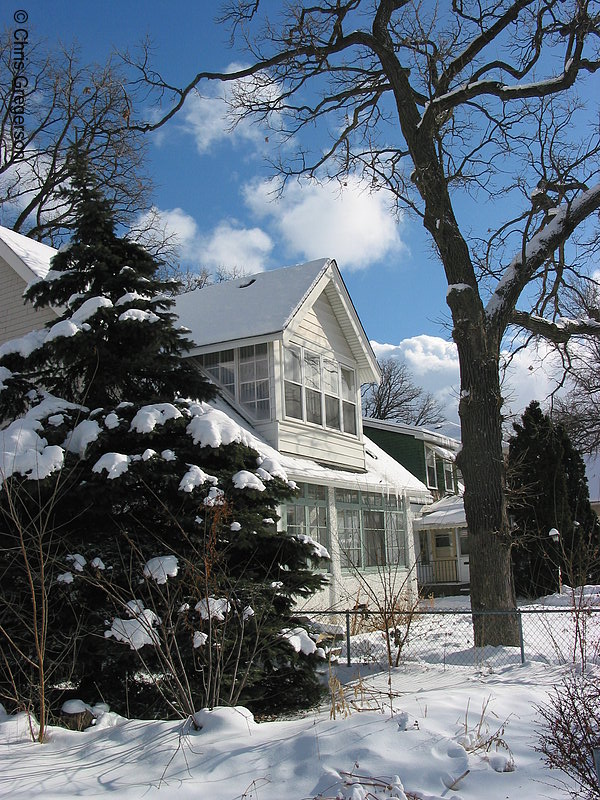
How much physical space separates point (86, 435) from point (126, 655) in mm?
2363

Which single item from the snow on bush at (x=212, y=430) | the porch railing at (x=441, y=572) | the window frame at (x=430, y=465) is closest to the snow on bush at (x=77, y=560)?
the snow on bush at (x=212, y=430)

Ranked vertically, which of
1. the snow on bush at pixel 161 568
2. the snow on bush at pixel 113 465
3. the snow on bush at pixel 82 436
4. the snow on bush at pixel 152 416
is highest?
the snow on bush at pixel 152 416

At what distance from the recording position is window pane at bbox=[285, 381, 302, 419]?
1559 cm

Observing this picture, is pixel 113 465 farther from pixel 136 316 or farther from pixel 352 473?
pixel 352 473

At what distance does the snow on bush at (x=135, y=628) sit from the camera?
21.5ft

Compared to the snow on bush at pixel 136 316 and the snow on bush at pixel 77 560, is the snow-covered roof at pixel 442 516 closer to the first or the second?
the snow on bush at pixel 136 316

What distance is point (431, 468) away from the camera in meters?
29.8

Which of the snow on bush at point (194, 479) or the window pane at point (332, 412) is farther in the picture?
the window pane at point (332, 412)

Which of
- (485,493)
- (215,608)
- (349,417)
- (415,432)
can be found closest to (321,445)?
(349,417)

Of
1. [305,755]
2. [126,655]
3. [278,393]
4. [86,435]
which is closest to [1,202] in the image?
[278,393]

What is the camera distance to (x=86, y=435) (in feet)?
25.8

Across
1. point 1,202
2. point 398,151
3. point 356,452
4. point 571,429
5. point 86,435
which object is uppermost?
point 1,202

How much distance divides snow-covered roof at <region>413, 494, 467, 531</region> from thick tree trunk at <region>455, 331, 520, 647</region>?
47.0 ft

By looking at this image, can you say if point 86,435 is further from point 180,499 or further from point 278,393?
point 278,393
